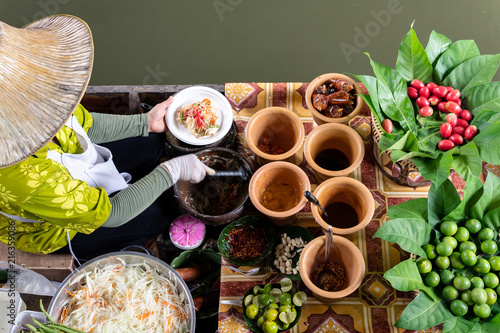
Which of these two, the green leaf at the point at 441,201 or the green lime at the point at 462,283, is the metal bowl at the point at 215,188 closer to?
the green leaf at the point at 441,201

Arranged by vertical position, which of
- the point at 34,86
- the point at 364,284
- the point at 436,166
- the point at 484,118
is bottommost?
the point at 364,284

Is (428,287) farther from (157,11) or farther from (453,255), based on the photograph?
(157,11)

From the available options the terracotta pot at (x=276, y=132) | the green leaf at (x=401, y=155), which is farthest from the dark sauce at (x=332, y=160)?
the green leaf at (x=401, y=155)

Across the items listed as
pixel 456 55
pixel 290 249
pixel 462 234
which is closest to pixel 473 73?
pixel 456 55

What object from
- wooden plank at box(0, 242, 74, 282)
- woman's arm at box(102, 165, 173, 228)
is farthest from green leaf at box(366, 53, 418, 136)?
wooden plank at box(0, 242, 74, 282)

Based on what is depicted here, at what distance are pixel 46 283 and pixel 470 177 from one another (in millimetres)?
1842

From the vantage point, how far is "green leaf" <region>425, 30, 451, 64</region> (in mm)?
1658

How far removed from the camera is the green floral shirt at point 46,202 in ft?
5.01

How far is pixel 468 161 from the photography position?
147 cm

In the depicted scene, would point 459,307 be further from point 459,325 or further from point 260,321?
point 260,321

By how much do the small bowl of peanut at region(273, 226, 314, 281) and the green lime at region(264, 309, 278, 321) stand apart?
0.53 ft

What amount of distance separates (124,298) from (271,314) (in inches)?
24.1

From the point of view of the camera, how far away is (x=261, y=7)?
11.7 ft

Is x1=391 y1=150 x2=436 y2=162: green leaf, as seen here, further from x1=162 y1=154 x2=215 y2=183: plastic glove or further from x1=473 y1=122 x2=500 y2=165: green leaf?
x1=162 y1=154 x2=215 y2=183: plastic glove
